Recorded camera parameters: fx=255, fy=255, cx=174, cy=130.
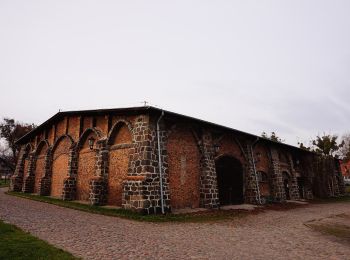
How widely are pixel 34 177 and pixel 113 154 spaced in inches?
452

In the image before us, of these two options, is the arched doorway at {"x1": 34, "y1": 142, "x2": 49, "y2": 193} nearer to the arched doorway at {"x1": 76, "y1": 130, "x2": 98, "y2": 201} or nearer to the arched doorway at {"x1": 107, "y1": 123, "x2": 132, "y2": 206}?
the arched doorway at {"x1": 76, "y1": 130, "x2": 98, "y2": 201}

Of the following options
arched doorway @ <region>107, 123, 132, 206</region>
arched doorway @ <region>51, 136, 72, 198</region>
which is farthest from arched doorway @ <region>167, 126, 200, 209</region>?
arched doorway @ <region>51, 136, 72, 198</region>

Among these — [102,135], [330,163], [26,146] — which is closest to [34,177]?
[26,146]

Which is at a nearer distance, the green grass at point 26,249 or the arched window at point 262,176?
the green grass at point 26,249

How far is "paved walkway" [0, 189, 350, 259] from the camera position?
532cm

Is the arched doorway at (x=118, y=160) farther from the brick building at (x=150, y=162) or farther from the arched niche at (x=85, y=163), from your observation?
the arched niche at (x=85, y=163)

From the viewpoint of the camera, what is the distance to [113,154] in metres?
13.4

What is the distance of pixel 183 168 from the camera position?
13.3m

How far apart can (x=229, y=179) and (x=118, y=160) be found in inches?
288

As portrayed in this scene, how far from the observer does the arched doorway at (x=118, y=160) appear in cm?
1266

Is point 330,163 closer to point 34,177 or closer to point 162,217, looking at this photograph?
point 162,217

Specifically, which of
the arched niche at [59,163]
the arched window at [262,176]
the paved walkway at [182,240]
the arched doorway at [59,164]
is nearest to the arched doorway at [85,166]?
the arched niche at [59,163]

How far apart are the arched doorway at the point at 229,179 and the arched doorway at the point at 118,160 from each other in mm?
5673

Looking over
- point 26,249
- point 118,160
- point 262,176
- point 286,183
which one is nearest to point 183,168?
point 118,160
